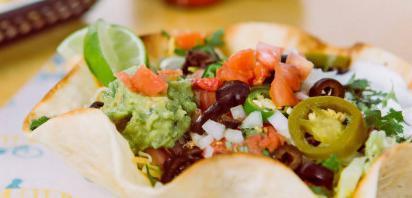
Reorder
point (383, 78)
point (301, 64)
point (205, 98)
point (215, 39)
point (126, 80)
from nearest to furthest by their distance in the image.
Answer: point (126, 80)
point (205, 98)
point (301, 64)
point (383, 78)
point (215, 39)

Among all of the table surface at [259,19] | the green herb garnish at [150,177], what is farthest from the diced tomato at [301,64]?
the table surface at [259,19]

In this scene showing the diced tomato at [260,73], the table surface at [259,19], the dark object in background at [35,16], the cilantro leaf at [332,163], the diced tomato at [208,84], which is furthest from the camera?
the table surface at [259,19]

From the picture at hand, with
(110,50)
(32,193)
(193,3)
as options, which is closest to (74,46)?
(110,50)

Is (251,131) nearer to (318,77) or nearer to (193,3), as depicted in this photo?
(318,77)

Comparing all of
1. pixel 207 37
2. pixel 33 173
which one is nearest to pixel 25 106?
pixel 33 173

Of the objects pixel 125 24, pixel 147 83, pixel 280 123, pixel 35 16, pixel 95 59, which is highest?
pixel 147 83

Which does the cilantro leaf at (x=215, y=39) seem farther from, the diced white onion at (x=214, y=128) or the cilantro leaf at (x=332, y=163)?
the cilantro leaf at (x=332, y=163)

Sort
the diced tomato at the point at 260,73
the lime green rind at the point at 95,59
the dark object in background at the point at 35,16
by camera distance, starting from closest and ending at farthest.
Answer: the diced tomato at the point at 260,73 → the lime green rind at the point at 95,59 → the dark object in background at the point at 35,16
